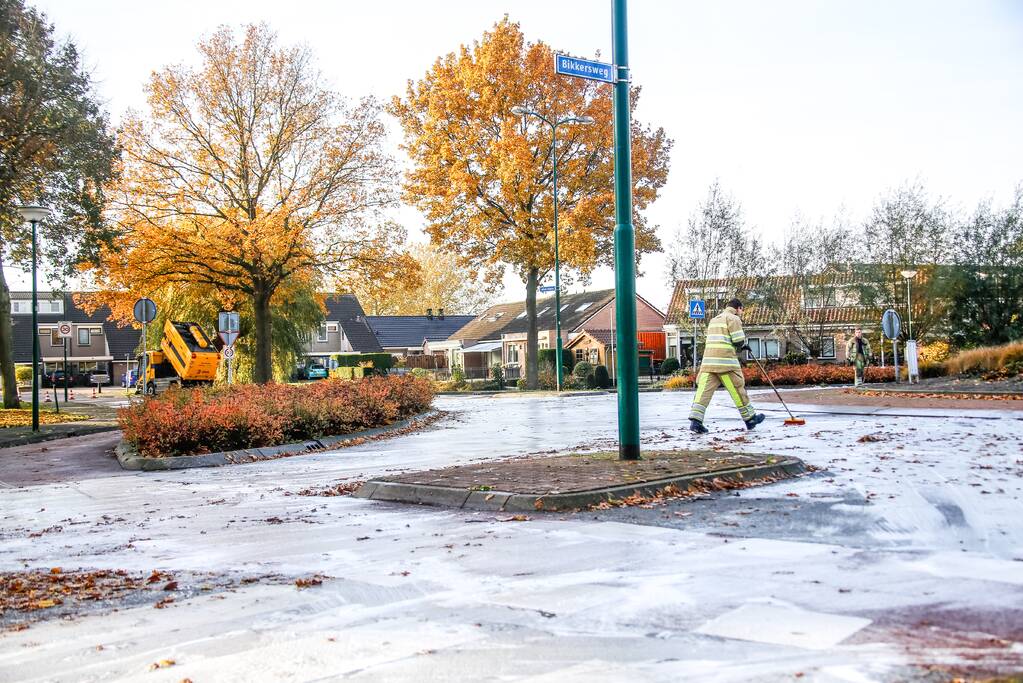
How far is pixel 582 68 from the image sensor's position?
982 centimetres

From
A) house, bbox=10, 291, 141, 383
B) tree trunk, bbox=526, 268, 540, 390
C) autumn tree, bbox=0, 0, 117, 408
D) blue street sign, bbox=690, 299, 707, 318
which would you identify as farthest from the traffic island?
house, bbox=10, 291, 141, 383

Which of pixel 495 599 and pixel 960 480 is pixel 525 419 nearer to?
pixel 960 480

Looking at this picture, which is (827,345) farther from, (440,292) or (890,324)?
(440,292)

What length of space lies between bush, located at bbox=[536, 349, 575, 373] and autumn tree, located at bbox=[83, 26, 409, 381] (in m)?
14.8

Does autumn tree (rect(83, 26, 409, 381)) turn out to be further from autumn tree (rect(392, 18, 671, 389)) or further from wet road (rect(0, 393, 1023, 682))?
wet road (rect(0, 393, 1023, 682))

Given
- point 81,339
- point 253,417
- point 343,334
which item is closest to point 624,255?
point 253,417

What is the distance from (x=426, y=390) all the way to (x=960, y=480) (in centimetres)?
1684

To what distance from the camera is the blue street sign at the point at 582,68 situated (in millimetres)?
9648

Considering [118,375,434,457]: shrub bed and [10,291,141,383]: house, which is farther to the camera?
[10,291,141,383]: house

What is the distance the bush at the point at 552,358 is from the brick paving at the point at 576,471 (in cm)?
3409

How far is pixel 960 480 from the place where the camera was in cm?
905

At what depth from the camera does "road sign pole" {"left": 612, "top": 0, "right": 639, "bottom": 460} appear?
10062mm

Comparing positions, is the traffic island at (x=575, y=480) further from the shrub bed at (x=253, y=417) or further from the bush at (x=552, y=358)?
the bush at (x=552, y=358)

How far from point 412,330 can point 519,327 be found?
963 inches
